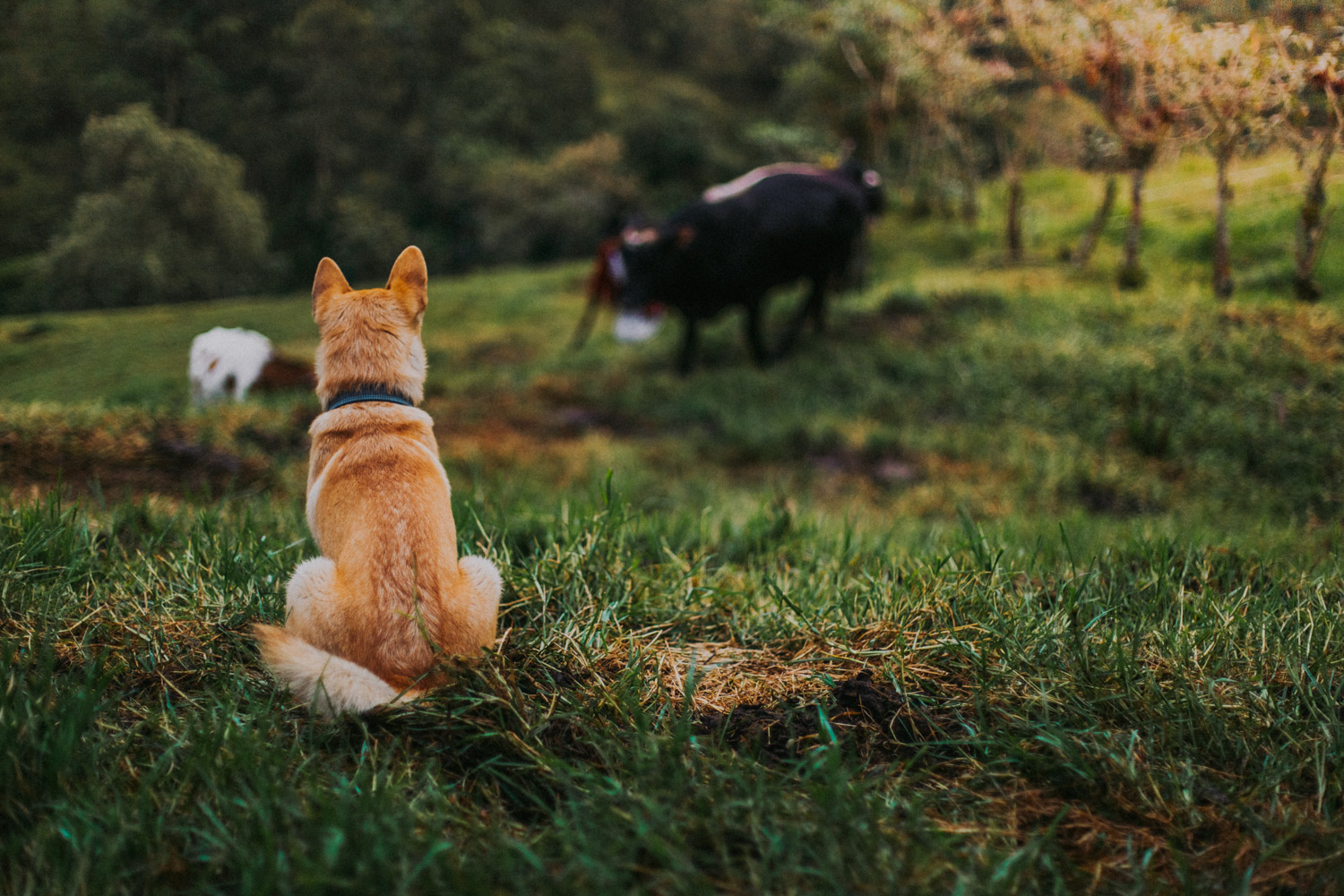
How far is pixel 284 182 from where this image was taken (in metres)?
3.96

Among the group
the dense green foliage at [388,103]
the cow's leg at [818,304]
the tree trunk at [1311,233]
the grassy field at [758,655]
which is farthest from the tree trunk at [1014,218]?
the dense green foliage at [388,103]

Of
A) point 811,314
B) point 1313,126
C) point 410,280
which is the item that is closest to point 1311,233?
point 1313,126

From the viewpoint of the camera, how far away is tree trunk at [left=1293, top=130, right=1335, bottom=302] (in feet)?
10.0

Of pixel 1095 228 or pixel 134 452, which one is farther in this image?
pixel 1095 228

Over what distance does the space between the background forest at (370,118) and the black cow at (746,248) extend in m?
1.49

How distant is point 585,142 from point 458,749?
10132mm

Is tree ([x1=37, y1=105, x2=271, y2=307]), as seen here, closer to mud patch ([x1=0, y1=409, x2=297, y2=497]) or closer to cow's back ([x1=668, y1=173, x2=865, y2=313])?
mud patch ([x1=0, y1=409, x2=297, y2=497])

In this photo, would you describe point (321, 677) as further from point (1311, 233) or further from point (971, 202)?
point (971, 202)

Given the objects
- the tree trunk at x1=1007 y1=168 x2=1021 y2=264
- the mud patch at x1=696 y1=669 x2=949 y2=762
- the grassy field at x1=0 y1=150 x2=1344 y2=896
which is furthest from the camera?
the tree trunk at x1=1007 y1=168 x2=1021 y2=264

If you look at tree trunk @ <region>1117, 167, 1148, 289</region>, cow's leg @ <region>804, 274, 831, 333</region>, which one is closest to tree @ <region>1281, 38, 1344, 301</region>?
tree trunk @ <region>1117, 167, 1148, 289</region>

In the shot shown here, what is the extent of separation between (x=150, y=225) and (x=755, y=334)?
5.17 m

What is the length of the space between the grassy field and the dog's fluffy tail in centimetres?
11

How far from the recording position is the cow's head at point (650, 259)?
22.3 ft

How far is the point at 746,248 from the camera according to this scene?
273 inches
